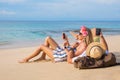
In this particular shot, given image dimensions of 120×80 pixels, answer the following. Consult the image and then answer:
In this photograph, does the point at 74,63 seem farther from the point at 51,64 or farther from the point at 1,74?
the point at 1,74

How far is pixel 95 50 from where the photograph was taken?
6.53 m

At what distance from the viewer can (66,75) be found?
→ 20.1 feet

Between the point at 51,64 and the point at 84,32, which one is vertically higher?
the point at 84,32

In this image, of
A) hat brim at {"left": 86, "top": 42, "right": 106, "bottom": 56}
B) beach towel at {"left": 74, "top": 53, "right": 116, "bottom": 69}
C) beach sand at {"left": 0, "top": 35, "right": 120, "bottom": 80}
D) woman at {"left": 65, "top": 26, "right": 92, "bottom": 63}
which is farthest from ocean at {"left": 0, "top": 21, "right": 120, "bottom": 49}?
beach towel at {"left": 74, "top": 53, "right": 116, "bottom": 69}

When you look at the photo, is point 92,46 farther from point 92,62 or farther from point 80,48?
point 80,48

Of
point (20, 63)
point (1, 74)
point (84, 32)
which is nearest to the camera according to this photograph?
point (1, 74)

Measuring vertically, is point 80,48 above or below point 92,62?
above

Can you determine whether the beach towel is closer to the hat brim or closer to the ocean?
the hat brim

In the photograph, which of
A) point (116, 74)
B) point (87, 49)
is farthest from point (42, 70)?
point (116, 74)

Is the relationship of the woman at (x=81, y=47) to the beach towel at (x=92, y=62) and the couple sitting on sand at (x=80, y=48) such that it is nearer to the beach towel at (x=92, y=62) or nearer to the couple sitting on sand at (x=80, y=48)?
the couple sitting on sand at (x=80, y=48)

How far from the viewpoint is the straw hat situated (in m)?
6.52

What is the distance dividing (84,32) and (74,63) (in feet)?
2.86

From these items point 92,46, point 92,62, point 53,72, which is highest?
point 92,46

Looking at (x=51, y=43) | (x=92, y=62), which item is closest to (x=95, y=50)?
(x=92, y=62)
